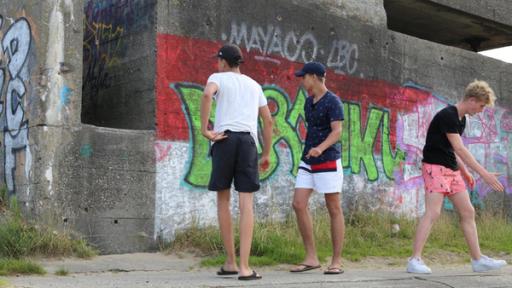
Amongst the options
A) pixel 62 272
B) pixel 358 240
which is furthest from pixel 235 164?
pixel 358 240

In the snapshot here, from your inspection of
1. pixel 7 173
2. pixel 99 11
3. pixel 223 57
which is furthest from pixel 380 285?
pixel 99 11

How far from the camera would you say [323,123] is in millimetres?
6129

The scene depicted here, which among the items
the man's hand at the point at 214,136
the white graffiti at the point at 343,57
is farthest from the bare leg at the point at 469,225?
the white graffiti at the point at 343,57

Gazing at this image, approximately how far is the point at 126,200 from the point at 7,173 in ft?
3.99

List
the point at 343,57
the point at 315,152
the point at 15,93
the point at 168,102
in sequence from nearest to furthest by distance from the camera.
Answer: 1. the point at 315,152
2. the point at 15,93
3. the point at 168,102
4. the point at 343,57

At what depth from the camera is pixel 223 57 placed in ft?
18.4

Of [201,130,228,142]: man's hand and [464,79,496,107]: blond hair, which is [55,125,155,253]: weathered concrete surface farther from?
[464,79,496,107]: blond hair

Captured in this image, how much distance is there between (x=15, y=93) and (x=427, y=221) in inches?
161

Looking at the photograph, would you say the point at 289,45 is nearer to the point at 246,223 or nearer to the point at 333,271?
the point at 333,271

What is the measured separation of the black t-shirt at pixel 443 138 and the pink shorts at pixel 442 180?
47mm

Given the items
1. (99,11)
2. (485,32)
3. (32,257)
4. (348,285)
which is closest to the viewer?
(348,285)

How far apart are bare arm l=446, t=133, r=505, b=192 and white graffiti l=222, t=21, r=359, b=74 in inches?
112

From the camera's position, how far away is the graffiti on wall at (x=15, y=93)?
697 centimetres

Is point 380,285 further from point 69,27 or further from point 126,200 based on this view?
point 69,27
